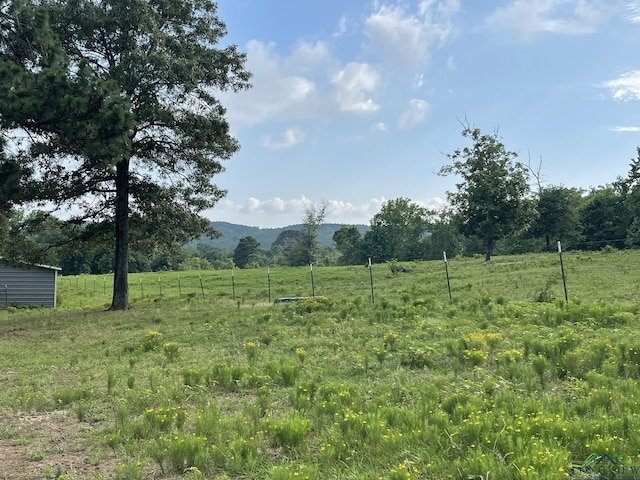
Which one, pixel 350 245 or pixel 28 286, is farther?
pixel 350 245

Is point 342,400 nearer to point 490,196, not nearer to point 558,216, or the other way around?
point 490,196

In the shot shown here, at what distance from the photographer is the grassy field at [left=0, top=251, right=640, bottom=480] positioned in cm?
347

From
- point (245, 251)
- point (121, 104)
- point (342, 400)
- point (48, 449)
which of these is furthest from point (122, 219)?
point (245, 251)

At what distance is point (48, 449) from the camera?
4254 mm

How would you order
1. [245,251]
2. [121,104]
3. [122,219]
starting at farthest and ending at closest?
[245,251]
[122,219]
[121,104]

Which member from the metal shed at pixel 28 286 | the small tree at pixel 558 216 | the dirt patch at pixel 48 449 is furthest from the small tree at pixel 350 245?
the dirt patch at pixel 48 449

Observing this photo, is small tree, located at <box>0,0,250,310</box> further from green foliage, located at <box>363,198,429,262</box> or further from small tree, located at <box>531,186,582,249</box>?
green foliage, located at <box>363,198,429,262</box>

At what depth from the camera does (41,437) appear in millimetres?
4582

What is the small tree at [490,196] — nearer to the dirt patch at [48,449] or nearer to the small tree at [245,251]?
the dirt patch at [48,449]

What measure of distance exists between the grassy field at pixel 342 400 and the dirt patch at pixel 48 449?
0.06 feet

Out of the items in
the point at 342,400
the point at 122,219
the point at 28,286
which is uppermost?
the point at 122,219

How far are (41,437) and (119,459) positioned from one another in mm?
1261

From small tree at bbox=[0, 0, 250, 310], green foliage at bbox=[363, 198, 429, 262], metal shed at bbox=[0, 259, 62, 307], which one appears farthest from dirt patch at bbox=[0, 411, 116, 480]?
green foliage at bbox=[363, 198, 429, 262]

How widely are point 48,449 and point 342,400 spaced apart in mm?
2862
